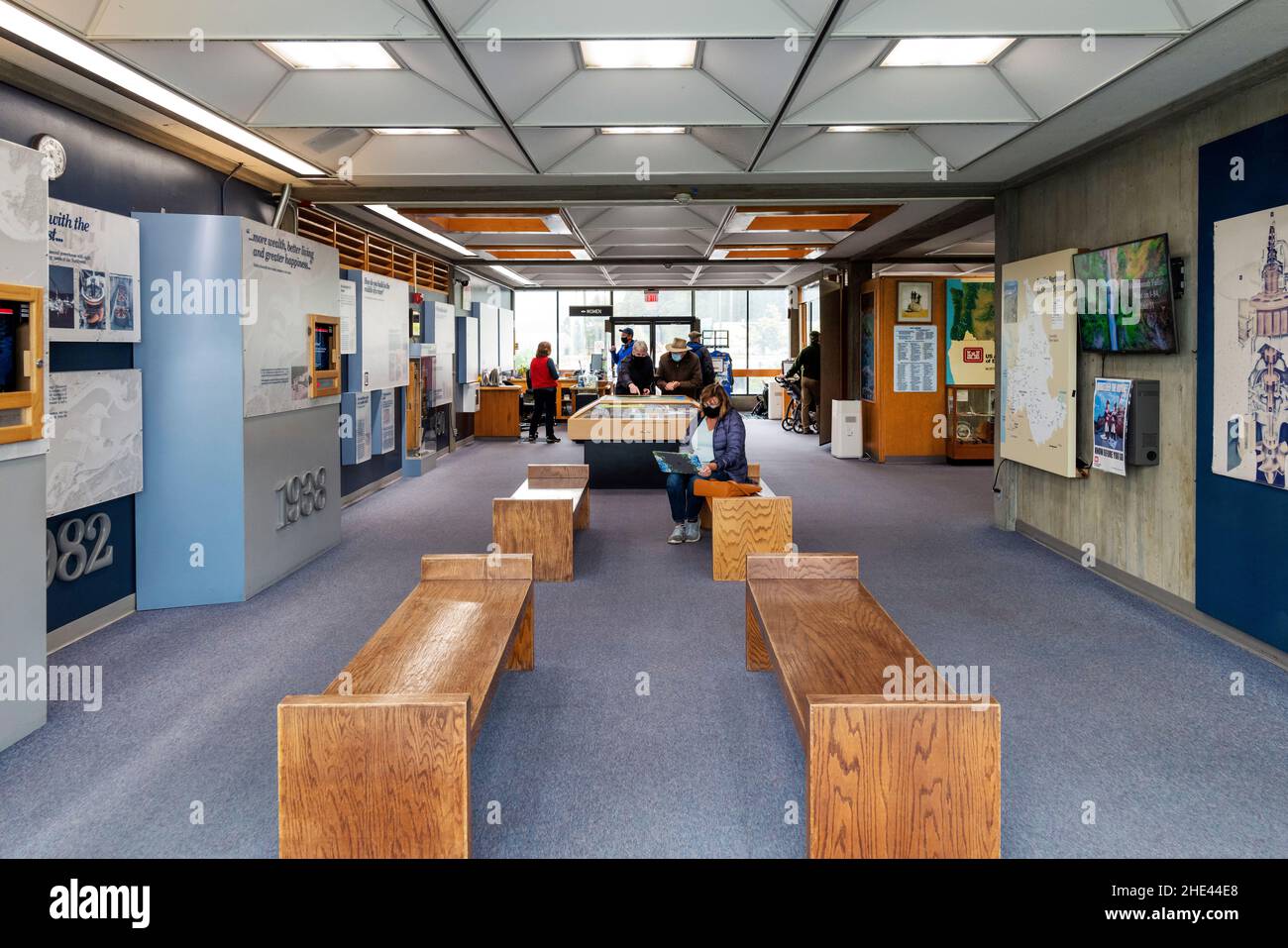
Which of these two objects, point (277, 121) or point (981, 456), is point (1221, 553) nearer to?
point (277, 121)

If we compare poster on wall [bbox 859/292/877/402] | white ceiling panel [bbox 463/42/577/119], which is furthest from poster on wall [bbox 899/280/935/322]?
white ceiling panel [bbox 463/42/577/119]

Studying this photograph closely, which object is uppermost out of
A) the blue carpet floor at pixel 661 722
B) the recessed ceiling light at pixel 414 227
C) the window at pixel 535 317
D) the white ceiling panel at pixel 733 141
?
the window at pixel 535 317

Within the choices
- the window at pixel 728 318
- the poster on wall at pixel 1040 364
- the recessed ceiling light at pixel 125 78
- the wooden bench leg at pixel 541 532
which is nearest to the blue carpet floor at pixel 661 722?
the wooden bench leg at pixel 541 532

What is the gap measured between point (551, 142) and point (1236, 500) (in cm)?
492

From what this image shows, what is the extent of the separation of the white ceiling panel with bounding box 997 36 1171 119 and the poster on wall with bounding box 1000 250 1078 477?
147 cm

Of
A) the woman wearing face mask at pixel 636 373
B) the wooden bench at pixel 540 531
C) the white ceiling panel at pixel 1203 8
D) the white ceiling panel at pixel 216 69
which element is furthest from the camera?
the woman wearing face mask at pixel 636 373

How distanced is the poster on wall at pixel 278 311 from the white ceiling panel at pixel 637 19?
2.39 m

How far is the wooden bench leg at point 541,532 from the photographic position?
6223 mm

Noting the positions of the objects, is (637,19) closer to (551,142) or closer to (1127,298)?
(551,142)

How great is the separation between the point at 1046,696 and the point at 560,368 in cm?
1840

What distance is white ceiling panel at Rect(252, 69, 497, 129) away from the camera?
18.4 feet

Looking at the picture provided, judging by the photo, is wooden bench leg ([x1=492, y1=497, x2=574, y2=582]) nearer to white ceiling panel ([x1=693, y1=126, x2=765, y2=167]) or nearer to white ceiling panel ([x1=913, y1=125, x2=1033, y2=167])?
white ceiling panel ([x1=693, y1=126, x2=765, y2=167])

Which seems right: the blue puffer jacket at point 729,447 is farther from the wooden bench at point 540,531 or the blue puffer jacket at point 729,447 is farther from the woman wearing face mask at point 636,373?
the woman wearing face mask at point 636,373

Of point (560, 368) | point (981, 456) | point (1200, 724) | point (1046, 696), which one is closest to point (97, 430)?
point (1046, 696)
